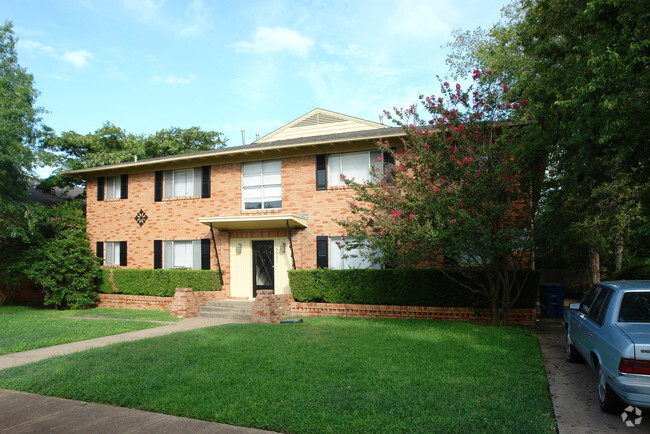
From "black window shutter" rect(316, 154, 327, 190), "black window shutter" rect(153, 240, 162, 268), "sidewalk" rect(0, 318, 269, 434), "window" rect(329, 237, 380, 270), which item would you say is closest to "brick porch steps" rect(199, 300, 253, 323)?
"window" rect(329, 237, 380, 270)

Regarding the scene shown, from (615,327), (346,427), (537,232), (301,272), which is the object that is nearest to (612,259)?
(537,232)

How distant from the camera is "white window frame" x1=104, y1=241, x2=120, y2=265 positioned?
59.4 feet

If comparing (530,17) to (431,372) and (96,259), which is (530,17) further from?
(96,259)

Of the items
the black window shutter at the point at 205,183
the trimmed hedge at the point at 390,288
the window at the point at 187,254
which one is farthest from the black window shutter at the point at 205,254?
the trimmed hedge at the point at 390,288

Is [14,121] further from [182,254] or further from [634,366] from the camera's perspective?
[634,366]

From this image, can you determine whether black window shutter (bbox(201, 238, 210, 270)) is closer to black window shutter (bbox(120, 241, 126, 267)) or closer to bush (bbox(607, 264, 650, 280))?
black window shutter (bbox(120, 241, 126, 267))

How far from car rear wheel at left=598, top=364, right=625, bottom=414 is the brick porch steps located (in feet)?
32.0

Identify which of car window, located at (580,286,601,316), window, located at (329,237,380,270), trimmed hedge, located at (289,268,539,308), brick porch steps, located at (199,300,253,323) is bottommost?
brick porch steps, located at (199,300,253,323)

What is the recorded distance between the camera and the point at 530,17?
1070 cm

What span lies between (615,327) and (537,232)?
17.3 ft

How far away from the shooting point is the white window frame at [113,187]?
59.9 feet

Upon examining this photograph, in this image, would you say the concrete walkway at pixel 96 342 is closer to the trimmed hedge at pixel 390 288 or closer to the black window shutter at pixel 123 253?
the trimmed hedge at pixel 390 288

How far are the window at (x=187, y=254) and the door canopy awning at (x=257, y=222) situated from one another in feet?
4.16

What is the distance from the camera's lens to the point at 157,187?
56.6ft
